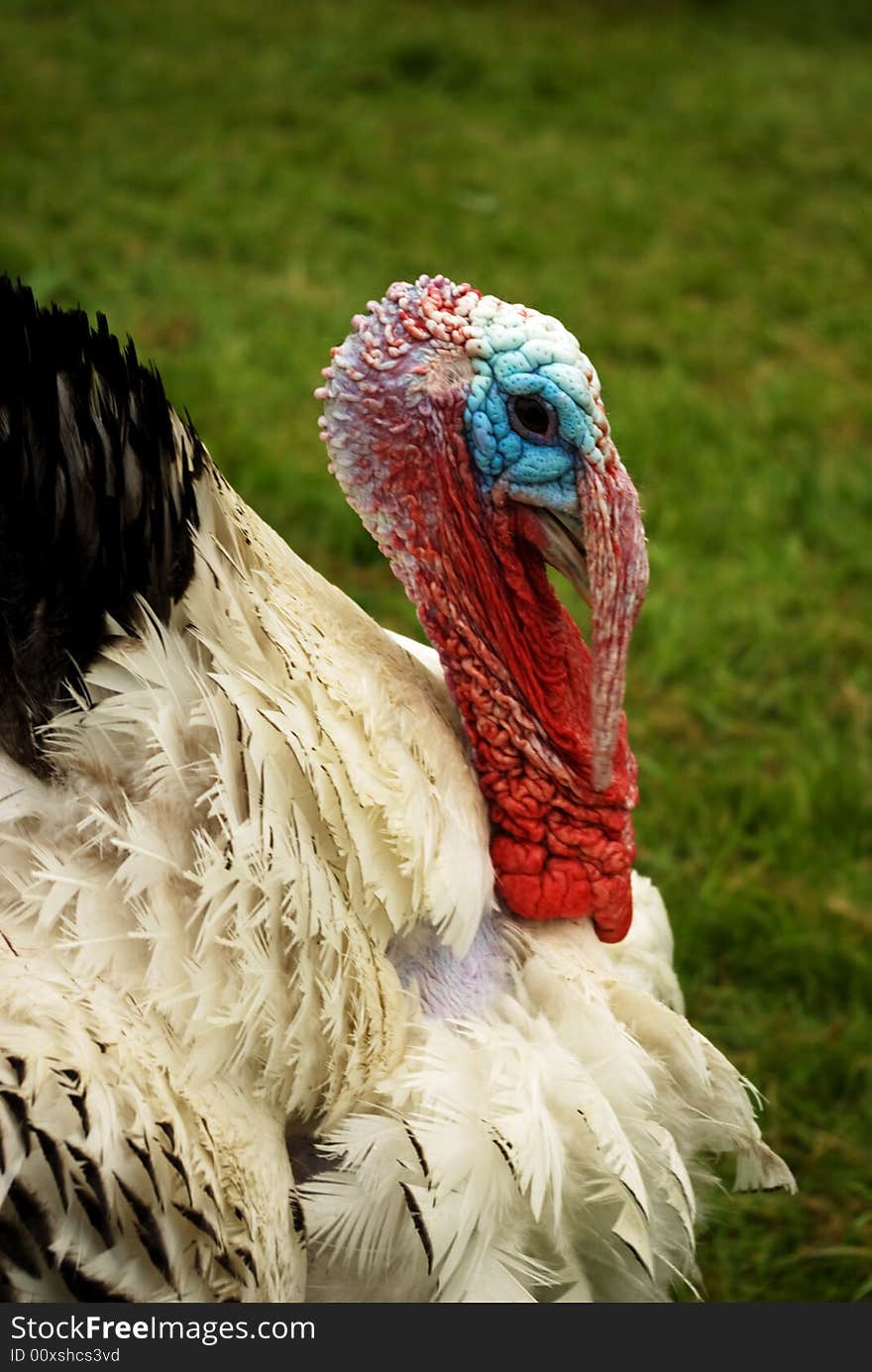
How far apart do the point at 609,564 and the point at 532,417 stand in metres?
0.22

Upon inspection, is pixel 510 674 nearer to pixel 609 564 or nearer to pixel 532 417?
pixel 609 564

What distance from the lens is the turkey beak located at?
1.83m

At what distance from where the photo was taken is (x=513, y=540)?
6.44 feet

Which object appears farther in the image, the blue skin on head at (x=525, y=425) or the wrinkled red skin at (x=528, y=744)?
the wrinkled red skin at (x=528, y=744)

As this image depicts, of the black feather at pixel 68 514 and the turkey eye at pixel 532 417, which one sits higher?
the turkey eye at pixel 532 417

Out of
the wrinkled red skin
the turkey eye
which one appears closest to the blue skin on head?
Result: the turkey eye

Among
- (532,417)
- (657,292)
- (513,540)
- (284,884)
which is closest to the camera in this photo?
(284,884)

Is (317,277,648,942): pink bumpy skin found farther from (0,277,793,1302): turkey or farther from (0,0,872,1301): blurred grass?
(0,0,872,1301): blurred grass

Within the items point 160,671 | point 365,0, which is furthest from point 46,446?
point 365,0

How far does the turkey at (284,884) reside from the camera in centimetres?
170

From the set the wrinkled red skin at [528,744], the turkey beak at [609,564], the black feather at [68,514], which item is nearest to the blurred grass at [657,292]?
the wrinkled red skin at [528,744]

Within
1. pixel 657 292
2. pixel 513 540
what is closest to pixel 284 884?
pixel 513 540

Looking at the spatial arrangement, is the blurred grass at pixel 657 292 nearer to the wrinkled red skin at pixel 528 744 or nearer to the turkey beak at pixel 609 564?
the wrinkled red skin at pixel 528 744

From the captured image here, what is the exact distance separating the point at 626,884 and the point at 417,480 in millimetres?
693
